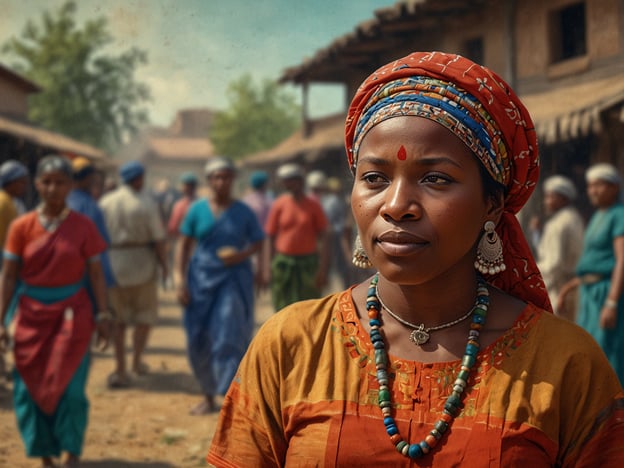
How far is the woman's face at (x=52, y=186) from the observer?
5098 millimetres

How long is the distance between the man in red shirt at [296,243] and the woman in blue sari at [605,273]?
114 inches

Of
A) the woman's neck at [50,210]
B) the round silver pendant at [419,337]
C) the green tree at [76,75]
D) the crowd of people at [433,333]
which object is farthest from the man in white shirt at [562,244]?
the green tree at [76,75]

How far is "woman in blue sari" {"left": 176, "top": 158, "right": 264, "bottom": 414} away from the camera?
679 centimetres

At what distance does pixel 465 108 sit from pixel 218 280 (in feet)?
17.5

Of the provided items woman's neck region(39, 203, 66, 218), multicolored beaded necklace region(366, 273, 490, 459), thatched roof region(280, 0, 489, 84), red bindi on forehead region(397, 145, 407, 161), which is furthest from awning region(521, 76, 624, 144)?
red bindi on forehead region(397, 145, 407, 161)

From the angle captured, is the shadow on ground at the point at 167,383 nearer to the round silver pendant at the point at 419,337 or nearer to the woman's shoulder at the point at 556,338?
the round silver pendant at the point at 419,337

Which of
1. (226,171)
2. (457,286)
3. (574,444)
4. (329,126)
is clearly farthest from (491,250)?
(329,126)

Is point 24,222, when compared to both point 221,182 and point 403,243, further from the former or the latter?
point 403,243

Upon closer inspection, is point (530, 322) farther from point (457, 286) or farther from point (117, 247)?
point (117, 247)

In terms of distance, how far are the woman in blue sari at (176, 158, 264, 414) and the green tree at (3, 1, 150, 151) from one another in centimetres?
2906

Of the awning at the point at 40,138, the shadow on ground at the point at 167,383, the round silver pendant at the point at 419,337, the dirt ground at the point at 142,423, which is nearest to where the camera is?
the round silver pendant at the point at 419,337

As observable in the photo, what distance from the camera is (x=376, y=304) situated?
193 centimetres

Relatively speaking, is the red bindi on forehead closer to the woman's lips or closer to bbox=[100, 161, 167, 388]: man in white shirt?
the woman's lips

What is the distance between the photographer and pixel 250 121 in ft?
155
